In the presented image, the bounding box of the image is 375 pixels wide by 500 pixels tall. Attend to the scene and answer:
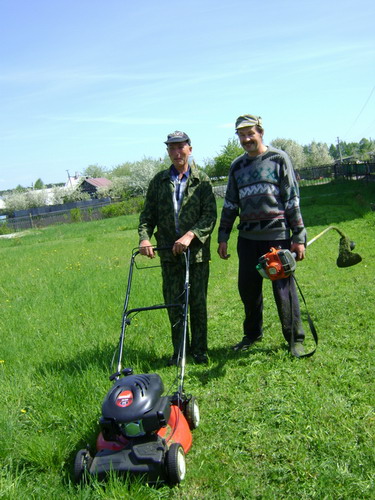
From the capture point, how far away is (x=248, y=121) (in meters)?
4.46

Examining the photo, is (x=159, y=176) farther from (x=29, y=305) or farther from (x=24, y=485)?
(x=29, y=305)

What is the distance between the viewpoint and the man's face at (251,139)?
4.48 meters

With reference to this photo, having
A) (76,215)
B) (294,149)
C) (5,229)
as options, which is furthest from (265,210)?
(294,149)

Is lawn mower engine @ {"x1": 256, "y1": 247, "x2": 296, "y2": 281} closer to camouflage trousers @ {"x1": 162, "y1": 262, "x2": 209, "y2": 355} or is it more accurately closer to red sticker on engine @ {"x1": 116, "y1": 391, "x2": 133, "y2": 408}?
camouflage trousers @ {"x1": 162, "y1": 262, "x2": 209, "y2": 355}

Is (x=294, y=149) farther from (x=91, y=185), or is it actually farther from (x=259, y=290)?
(x=259, y=290)

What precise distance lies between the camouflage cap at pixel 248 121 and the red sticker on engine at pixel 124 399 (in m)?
2.57

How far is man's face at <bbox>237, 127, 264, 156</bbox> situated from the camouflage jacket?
0.54 meters

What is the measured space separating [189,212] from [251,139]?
88 centimetres

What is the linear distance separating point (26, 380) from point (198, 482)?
6.83 ft

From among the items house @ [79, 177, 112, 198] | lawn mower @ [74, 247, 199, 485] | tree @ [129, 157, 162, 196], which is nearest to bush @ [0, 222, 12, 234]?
tree @ [129, 157, 162, 196]

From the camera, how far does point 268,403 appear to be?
3.91 meters

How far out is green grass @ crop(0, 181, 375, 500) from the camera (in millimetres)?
3000

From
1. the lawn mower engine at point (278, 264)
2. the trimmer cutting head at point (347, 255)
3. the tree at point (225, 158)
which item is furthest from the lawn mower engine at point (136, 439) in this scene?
the tree at point (225, 158)

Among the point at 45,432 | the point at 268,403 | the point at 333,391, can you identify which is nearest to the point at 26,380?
the point at 45,432
